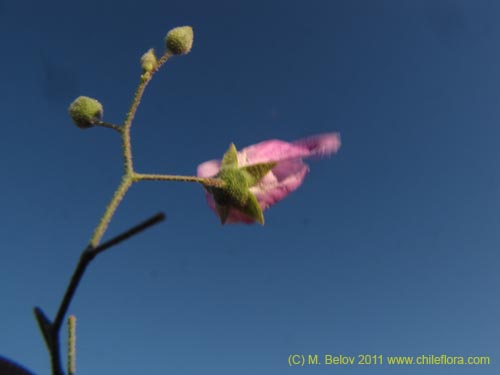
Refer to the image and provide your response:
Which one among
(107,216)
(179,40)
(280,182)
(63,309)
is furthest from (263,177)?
(63,309)

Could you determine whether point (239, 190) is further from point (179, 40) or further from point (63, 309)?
point (63, 309)

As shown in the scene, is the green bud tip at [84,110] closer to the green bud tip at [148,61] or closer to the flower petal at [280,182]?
the green bud tip at [148,61]

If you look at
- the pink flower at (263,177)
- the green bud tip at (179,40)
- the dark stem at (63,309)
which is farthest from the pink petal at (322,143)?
the dark stem at (63,309)

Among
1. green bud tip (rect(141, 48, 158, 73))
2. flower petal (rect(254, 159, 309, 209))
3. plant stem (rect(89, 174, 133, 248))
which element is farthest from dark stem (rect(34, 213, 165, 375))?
flower petal (rect(254, 159, 309, 209))

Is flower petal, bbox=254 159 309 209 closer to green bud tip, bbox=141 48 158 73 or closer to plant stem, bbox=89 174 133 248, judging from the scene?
green bud tip, bbox=141 48 158 73

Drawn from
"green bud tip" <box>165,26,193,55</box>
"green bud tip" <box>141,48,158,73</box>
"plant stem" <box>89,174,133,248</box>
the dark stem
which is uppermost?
"green bud tip" <box>165,26,193,55</box>

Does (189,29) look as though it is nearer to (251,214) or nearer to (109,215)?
(251,214)
